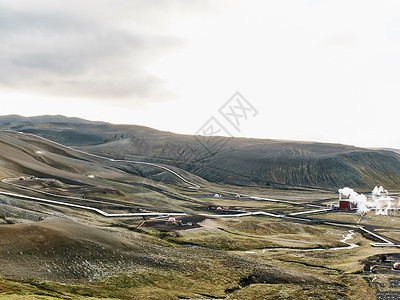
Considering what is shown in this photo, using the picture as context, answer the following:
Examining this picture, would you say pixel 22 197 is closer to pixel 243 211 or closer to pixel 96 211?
pixel 96 211

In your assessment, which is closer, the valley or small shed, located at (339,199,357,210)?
the valley

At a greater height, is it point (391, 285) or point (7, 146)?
point (7, 146)

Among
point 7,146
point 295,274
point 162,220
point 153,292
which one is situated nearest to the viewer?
point 153,292

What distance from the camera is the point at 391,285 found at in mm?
57500

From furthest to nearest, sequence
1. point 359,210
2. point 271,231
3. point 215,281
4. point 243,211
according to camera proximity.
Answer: point 359,210 < point 243,211 < point 271,231 < point 215,281

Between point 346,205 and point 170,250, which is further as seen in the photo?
point 346,205

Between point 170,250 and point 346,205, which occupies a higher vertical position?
point 346,205

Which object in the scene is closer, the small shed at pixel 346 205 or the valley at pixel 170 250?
the valley at pixel 170 250

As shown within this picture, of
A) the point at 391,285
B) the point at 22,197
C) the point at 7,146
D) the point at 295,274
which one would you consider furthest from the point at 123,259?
the point at 7,146

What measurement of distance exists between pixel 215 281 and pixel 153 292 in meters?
11.5

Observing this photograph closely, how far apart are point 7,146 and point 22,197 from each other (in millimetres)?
91823

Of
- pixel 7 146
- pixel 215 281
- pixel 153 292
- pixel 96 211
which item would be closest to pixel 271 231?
pixel 96 211

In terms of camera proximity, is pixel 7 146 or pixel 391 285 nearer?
pixel 391 285

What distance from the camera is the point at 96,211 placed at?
107125mm
